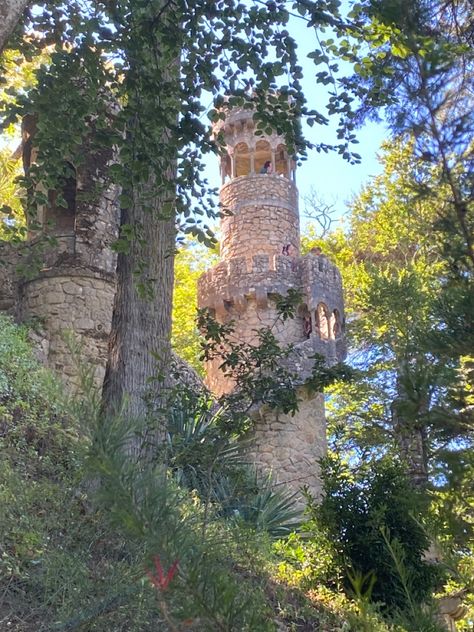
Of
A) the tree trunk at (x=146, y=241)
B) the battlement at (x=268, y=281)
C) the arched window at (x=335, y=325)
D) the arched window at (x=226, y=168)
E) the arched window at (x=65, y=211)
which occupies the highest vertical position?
the arched window at (x=226, y=168)

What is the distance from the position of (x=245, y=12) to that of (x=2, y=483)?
4.76 m

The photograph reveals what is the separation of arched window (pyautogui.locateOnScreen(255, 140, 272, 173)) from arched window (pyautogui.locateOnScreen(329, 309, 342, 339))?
5.89 meters

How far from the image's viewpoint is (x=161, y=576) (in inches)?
77.2

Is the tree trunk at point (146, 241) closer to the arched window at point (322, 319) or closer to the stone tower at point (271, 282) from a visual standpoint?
the stone tower at point (271, 282)

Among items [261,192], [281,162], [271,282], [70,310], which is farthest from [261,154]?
[70,310]

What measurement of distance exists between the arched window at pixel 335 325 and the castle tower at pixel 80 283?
7954mm

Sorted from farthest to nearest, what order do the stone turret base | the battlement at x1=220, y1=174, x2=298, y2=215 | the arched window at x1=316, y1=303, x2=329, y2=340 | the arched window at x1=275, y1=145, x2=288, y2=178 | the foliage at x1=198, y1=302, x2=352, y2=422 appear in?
the arched window at x1=275, y1=145, x2=288, y2=178 < the battlement at x1=220, y1=174, x2=298, y2=215 < the arched window at x1=316, y1=303, x2=329, y2=340 < the stone turret base < the foliage at x1=198, y1=302, x2=352, y2=422

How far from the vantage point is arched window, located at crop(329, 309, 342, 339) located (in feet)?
60.9

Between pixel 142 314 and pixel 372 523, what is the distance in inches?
112

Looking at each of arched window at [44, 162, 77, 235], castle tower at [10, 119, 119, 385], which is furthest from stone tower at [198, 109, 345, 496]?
castle tower at [10, 119, 119, 385]

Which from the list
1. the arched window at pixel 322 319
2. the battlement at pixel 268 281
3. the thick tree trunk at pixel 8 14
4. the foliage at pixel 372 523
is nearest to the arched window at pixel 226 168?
the battlement at pixel 268 281

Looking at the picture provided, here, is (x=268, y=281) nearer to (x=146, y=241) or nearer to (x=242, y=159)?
(x=242, y=159)

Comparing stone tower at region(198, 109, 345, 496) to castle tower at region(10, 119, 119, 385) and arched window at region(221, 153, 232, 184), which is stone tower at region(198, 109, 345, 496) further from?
castle tower at region(10, 119, 119, 385)

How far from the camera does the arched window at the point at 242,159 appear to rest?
A: 908 inches
